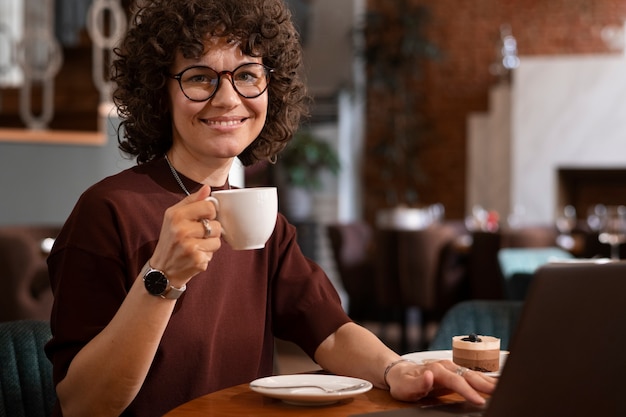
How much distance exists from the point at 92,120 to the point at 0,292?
2.43 meters

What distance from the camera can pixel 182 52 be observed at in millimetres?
1644

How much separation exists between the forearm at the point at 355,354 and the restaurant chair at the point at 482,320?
1.47 ft

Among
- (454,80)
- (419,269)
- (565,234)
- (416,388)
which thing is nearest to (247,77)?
(416,388)

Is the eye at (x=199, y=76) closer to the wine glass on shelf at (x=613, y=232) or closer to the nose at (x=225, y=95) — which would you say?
the nose at (x=225, y=95)

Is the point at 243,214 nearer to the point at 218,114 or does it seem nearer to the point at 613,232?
the point at 218,114

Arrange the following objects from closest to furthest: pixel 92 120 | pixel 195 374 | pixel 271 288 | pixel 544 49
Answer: pixel 195 374 → pixel 271 288 → pixel 92 120 → pixel 544 49

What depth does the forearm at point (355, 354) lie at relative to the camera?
1.57 meters

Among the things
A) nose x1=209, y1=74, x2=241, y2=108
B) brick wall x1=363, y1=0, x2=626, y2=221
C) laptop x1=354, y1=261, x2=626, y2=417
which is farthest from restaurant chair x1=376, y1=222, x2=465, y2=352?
laptop x1=354, y1=261, x2=626, y2=417

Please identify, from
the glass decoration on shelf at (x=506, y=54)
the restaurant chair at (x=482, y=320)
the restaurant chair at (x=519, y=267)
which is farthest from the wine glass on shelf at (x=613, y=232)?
the glass decoration on shelf at (x=506, y=54)

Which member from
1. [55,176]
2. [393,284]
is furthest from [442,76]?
[55,176]

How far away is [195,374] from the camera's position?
161cm

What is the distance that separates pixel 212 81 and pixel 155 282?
40cm

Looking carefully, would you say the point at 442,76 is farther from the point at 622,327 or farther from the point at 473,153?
the point at 622,327

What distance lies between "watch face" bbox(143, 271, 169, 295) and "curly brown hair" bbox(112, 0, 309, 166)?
417 millimetres
